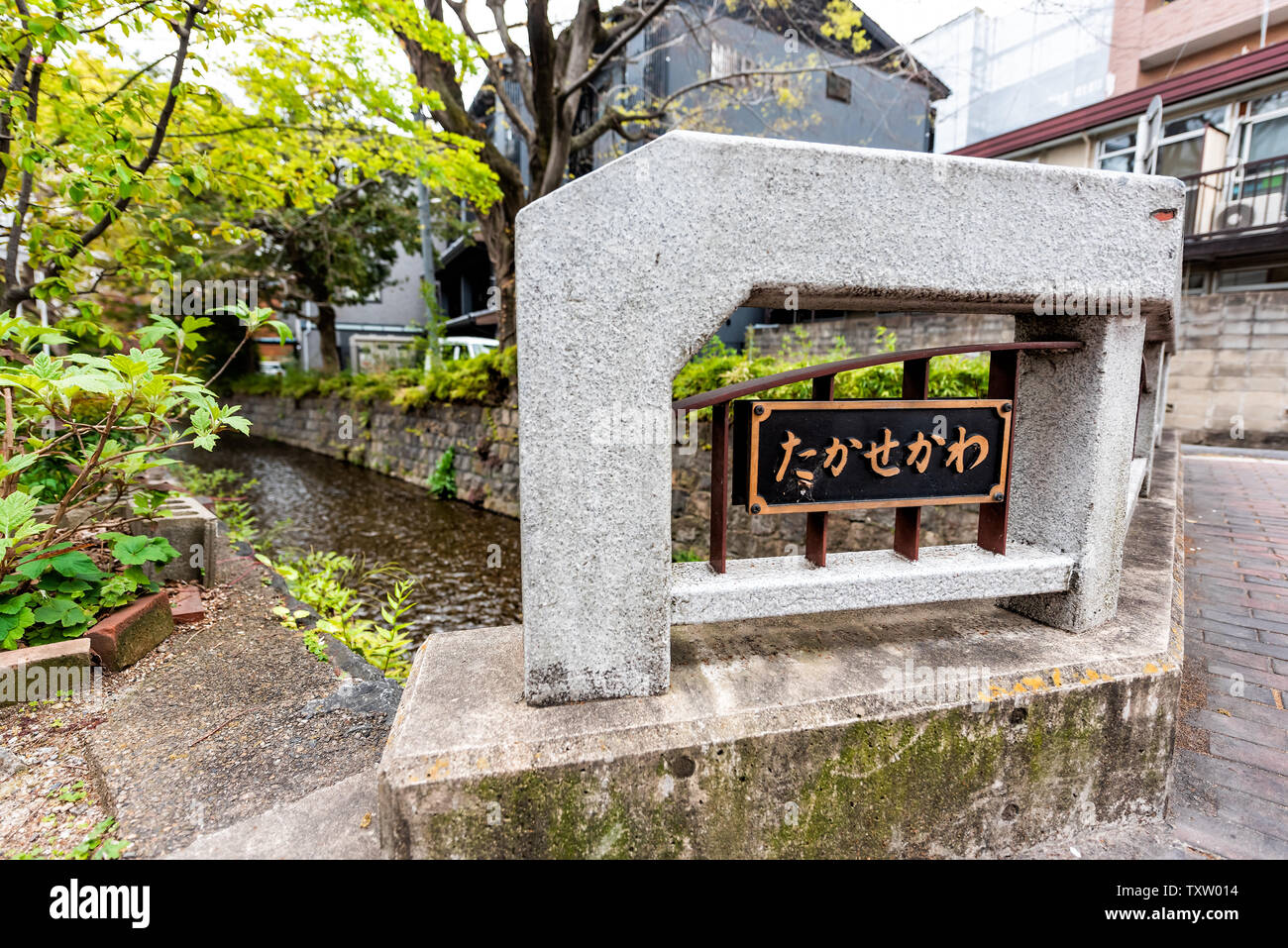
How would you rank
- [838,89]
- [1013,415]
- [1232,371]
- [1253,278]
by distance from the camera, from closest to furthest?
[1013,415], [1232,371], [1253,278], [838,89]

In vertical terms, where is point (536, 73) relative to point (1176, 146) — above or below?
below

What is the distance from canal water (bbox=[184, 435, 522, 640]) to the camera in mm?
5609

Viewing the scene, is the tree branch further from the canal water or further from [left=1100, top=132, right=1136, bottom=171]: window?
[left=1100, top=132, right=1136, bottom=171]: window

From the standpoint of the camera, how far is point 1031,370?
2.18m

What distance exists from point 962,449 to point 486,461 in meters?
8.29

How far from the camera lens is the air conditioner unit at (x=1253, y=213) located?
9812mm

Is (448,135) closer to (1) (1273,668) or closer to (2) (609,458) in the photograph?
(2) (609,458)

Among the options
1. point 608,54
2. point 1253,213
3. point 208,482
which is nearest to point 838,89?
point 1253,213

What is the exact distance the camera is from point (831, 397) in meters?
1.91

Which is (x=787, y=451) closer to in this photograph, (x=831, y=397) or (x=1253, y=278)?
(x=831, y=397)

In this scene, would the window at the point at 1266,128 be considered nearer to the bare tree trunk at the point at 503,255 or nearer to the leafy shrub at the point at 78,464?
the bare tree trunk at the point at 503,255

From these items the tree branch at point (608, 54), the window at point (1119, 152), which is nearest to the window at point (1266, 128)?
the window at point (1119, 152)

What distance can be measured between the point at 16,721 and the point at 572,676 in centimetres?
202

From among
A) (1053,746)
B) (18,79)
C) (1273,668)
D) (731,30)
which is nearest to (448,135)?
(18,79)
